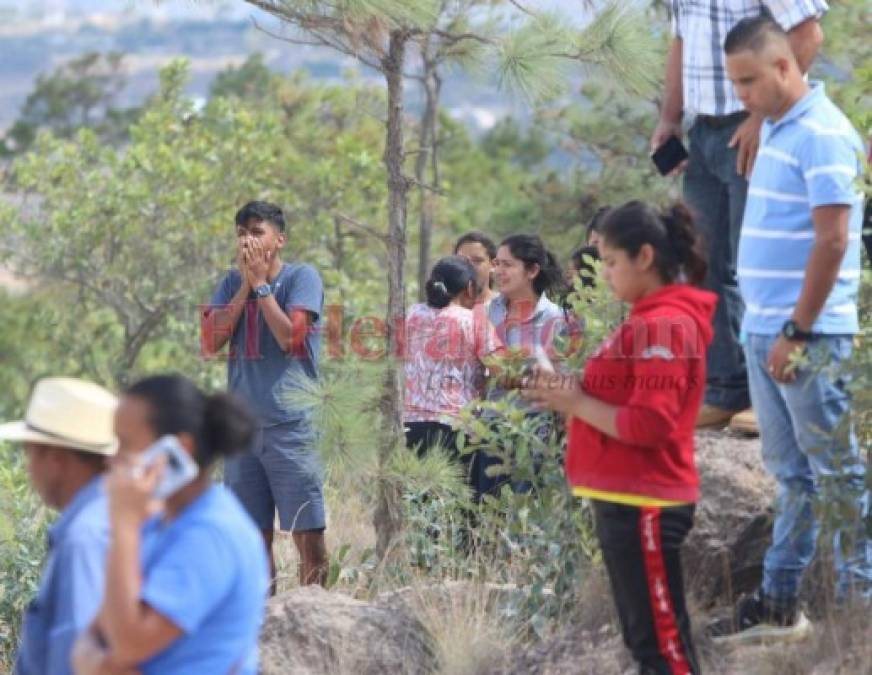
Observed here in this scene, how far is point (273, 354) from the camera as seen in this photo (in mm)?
5742

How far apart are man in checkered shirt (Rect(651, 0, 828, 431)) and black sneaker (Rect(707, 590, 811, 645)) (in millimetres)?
698

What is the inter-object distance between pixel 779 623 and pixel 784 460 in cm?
43

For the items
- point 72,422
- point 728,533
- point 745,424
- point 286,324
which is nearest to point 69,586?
point 72,422

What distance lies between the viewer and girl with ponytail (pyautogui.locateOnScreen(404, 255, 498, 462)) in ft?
20.4

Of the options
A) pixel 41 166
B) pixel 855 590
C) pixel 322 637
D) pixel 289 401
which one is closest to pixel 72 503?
pixel 322 637

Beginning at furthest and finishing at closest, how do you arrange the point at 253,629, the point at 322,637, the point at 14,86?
the point at 14,86 < the point at 322,637 < the point at 253,629

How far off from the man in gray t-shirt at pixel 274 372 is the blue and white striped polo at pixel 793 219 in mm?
2052

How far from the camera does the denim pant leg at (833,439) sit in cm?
399

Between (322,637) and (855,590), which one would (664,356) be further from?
(322,637)

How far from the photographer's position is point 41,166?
608 inches

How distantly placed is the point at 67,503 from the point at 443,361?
3259 mm

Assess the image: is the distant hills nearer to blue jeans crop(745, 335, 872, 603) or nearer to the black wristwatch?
blue jeans crop(745, 335, 872, 603)

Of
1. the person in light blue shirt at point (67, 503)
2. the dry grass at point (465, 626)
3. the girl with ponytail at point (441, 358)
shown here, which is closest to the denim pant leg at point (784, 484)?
the dry grass at point (465, 626)

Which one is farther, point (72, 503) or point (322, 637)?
point (322, 637)
